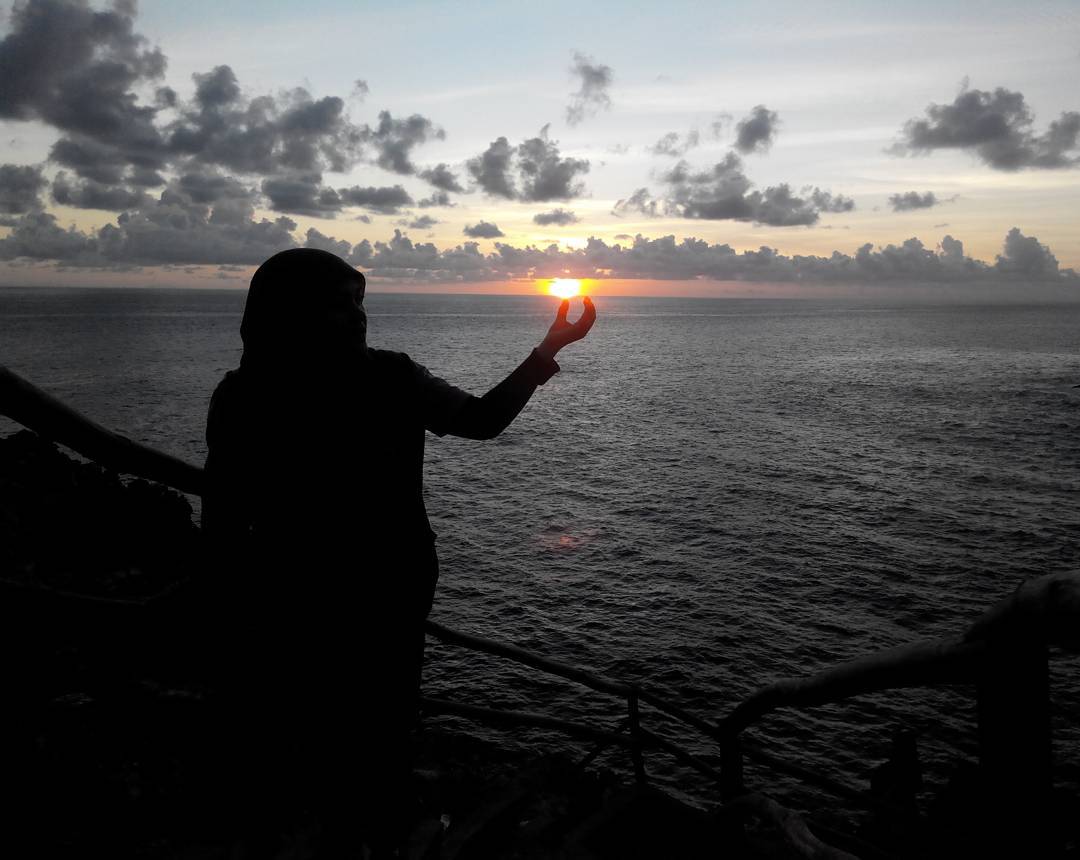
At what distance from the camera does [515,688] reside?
25.1 metres

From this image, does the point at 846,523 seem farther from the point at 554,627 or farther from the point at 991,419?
the point at 991,419

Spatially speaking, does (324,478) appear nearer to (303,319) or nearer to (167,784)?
(303,319)

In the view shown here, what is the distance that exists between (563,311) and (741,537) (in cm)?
3848

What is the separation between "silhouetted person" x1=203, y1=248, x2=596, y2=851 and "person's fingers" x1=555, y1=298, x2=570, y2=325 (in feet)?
0.04

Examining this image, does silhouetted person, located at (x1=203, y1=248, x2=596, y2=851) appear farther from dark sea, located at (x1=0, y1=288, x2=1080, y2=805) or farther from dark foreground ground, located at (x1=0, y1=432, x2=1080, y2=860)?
dark sea, located at (x1=0, y1=288, x2=1080, y2=805)

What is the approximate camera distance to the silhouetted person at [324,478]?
93.8 inches

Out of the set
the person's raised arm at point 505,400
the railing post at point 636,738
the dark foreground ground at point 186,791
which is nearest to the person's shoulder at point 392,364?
the person's raised arm at point 505,400

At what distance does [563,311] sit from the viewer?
8.73 feet

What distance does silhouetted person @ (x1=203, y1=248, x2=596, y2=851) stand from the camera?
2383 mm

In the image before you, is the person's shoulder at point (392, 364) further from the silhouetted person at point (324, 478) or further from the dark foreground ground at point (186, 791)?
the dark foreground ground at point (186, 791)

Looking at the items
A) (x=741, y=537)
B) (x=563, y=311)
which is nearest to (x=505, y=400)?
(x=563, y=311)

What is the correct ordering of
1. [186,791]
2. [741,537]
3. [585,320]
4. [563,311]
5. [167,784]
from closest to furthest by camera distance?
[585,320]
[563,311]
[186,791]
[167,784]
[741,537]

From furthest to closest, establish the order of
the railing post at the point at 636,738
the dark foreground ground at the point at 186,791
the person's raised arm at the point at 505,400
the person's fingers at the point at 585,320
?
the railing post at the point at 636,738
the dark foreground ground at the point at 186,791
the person's fingers at the point at 585,320
the person's raised arm at the point at 505,400

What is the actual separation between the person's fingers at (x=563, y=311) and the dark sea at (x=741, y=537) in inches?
77.6
